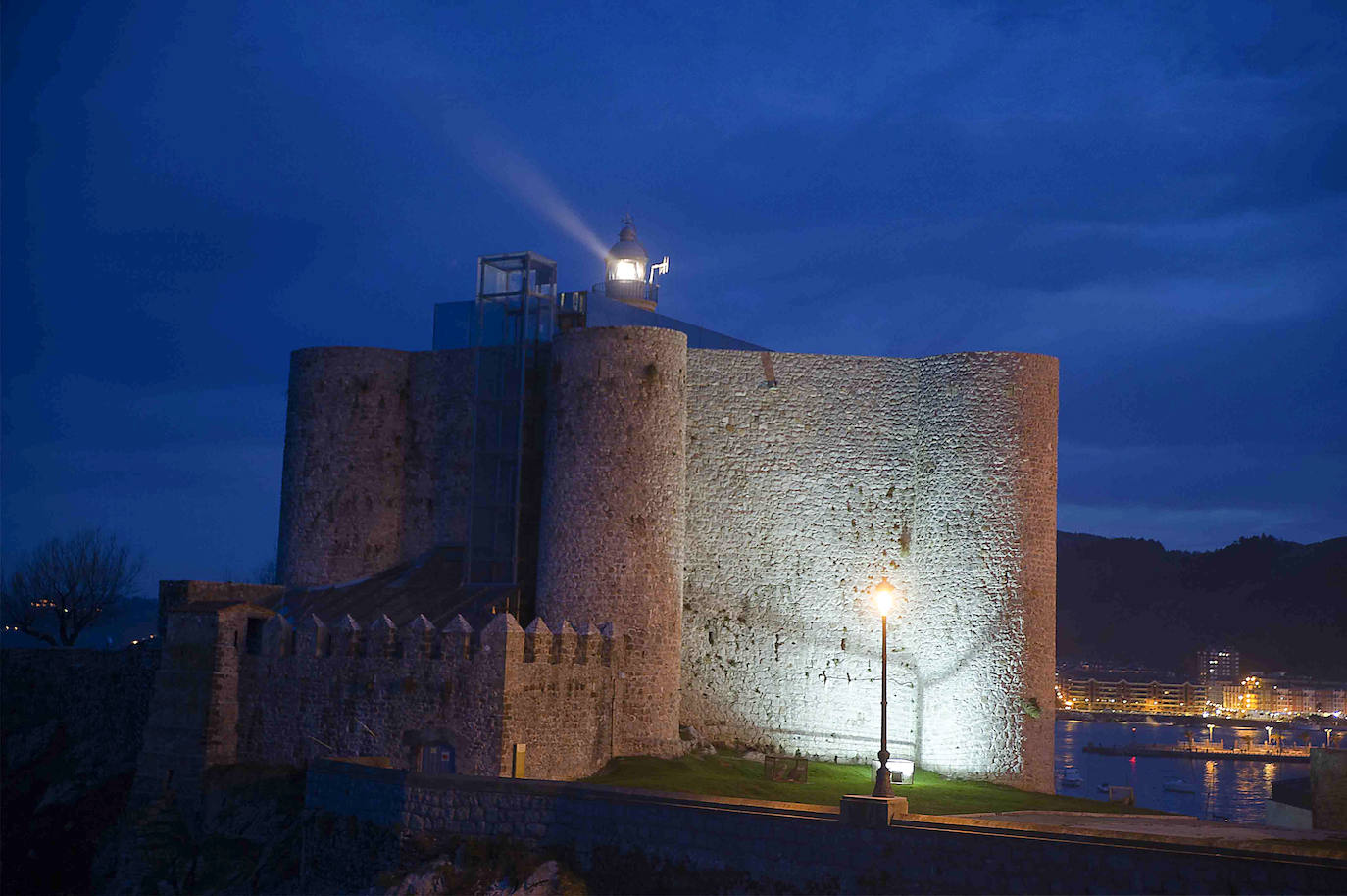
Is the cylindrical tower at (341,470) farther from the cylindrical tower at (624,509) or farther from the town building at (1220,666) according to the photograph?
the town building at (1220,666)

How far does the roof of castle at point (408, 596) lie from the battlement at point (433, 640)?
1047mm

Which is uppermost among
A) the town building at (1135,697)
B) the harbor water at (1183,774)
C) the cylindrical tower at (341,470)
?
the cylindrical tower at (341,470)

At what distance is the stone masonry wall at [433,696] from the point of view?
1008 inches

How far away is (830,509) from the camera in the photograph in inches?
1200

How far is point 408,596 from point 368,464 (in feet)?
13.4

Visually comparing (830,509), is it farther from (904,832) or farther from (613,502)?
(904,832)

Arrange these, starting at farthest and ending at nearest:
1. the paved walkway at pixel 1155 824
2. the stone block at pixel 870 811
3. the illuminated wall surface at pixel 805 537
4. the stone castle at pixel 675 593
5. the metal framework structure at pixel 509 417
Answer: the metal framework structure at pixel 509 417 < the illuminated wall surface at pixel 805 537 < the stone castle at pixel 675 593 < the paved walkway at pixel 1155 824 < the stone block at pixel 870 811

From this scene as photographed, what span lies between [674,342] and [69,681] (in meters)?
18.3

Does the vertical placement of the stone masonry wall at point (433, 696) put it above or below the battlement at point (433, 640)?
below

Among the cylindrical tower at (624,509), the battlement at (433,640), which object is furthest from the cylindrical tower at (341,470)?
the cylindrical tower at (624,509)

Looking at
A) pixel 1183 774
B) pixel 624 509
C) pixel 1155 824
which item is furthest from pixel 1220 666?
pixel 1155 824

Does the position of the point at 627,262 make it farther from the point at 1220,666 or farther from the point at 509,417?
the point at 1220,666

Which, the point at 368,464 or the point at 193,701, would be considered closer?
the point at 193,701

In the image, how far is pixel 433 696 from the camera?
85.8ft
